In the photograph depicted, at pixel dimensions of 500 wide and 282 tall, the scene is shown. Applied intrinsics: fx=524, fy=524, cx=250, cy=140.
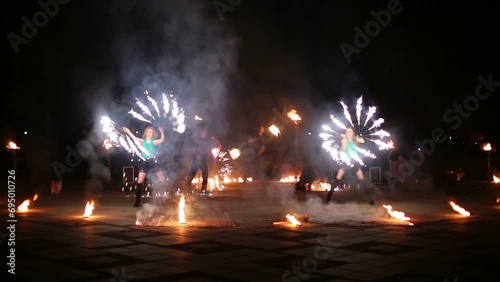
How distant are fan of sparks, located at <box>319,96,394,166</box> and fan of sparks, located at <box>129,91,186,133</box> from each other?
17.3 feet

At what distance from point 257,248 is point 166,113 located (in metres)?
10.8

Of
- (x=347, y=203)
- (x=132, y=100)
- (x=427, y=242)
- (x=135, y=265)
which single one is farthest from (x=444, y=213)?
(x=132, y=100)

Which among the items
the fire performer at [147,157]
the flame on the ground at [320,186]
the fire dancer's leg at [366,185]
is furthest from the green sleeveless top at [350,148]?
the flame on the ground at [320,186]

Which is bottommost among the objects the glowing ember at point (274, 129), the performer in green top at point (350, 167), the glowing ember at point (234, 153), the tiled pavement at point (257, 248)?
the tiled pavement at point (257, 248)

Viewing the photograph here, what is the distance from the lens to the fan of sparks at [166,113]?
1745cm

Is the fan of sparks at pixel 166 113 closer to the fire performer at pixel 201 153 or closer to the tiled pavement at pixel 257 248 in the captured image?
the fire performer at pixel 201 153

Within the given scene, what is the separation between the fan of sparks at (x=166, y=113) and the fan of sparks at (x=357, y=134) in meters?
5.27

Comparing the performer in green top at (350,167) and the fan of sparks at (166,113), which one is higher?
the fan of sparks at (166,113)

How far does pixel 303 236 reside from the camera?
30.4ft

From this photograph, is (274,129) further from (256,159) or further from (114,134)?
(114,134)

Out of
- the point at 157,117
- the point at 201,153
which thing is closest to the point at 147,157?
the point at 201,153

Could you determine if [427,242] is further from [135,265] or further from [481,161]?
[481,161]

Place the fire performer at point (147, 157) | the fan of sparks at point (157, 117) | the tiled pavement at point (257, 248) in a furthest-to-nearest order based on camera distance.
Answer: the fan of sparks at point (157, 117)
the fire performer at point (147, 157)
the tiled pavement at point (257, 248)

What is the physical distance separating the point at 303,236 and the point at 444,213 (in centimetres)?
529
